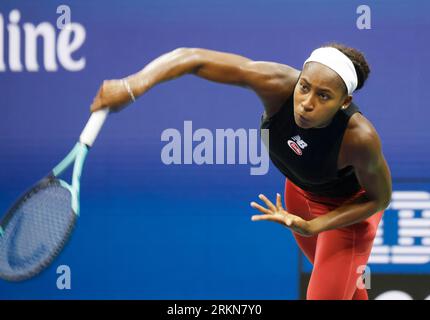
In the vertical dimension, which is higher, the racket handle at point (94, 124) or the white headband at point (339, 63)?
the white headband at point (339, 63)

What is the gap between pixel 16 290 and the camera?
147 inches

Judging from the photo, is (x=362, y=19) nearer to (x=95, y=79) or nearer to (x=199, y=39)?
(x=199, y=39)

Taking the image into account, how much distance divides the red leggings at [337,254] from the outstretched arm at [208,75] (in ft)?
1.54

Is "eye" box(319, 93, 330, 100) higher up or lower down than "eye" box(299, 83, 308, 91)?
lower down

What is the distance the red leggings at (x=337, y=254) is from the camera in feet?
9.92

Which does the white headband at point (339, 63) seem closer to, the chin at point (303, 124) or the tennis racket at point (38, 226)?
the chin at point (303, 124)

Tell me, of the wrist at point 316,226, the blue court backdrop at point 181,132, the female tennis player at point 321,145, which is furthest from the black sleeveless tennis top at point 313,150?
the blue court backdrop at point 181,132

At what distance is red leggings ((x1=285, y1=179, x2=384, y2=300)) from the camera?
3.02 metres

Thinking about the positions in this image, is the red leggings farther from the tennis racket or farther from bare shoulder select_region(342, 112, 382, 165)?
the tennis racket

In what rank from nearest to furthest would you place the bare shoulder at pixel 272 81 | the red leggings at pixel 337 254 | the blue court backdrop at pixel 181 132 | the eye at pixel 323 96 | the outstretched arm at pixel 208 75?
the outstretched arm at pixel 208 75, the eye at pixel 323 96, the bare shoulder at pixel 272 81, the red leggings at pixel 337 254, the blue court backdrop at pixel 181 132

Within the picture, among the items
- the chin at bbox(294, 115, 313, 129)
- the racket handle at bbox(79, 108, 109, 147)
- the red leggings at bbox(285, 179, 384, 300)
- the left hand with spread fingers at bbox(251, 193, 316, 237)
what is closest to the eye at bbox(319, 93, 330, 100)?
the chin at bbox(294, 115, 313, 129)

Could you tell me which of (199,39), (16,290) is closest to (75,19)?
(199,39)

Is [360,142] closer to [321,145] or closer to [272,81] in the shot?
[321,145]
